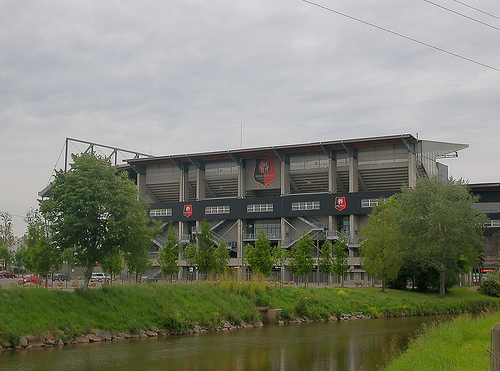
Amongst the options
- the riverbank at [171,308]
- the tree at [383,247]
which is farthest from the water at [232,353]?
the tree at [383,247]

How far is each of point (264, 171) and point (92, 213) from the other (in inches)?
2434

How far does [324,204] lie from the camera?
92.1 meters

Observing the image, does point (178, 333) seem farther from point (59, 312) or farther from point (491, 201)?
point (491, 201)

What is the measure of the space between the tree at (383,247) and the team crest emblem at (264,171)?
3370 cm

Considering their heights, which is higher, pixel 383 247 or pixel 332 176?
pixel 332 176

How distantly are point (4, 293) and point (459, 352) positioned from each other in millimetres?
26267

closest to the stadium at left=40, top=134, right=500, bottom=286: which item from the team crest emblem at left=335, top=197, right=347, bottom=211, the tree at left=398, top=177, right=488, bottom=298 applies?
the team crest emblem at left=335, top=197, right=347, bottom=211

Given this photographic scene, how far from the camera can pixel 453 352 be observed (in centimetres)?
2081

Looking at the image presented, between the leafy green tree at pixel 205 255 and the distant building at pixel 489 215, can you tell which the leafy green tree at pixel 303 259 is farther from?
the distant building at pixel 489 215

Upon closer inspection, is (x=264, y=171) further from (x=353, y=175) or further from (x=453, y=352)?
(x=453, y=352)

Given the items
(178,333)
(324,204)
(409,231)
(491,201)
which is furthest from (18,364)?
(491,201)

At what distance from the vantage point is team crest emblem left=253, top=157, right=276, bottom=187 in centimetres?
9888

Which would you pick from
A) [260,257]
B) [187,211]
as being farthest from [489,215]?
[187,211]

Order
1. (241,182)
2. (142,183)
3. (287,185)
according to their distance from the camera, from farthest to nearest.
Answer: (142,183), (241,182), (287,185)
